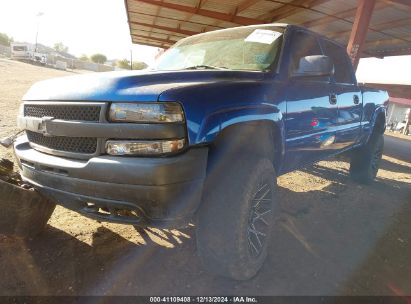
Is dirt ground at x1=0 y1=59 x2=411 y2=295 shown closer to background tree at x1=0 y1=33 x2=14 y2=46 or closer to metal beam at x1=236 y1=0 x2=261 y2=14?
metal beam at x1=236 y1=0 x2=261 y2=14

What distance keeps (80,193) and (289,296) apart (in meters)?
1.61

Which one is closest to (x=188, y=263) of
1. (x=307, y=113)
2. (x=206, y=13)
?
(x=307, y=113)

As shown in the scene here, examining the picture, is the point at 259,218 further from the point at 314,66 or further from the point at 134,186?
the point at 314,66

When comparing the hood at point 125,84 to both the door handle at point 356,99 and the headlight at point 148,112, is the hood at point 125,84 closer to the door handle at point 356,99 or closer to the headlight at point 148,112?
the headlight at point 148,112

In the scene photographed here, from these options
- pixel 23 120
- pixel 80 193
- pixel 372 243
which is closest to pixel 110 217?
pixel 80 193

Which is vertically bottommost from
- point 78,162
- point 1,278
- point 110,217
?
point 1,278

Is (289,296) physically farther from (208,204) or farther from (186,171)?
(186,171)

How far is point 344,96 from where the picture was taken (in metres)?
4.17

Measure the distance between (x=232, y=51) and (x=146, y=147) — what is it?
1.70 m

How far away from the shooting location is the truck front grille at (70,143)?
2189 mm

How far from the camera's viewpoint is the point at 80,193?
2.16 meters

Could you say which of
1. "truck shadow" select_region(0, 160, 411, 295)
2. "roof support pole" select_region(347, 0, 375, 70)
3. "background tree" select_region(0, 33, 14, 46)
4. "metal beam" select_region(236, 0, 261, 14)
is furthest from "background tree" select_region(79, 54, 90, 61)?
"truck shadow" select_region(0, 160, 411, 295)

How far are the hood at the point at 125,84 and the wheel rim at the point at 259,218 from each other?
881 millimetres

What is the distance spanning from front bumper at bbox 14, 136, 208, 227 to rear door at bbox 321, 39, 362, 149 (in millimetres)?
2431
